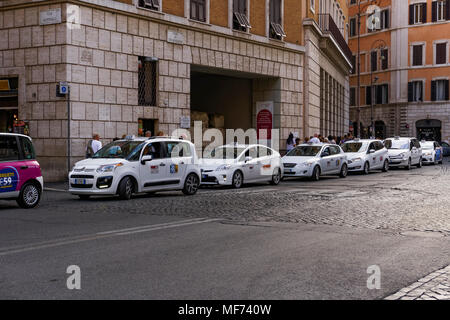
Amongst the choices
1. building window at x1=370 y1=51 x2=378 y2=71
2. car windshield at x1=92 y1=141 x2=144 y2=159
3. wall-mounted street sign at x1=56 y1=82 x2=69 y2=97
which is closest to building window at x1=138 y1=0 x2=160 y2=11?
wall-mounted street sign at x1=56 y1=82 x2=69 y2=97

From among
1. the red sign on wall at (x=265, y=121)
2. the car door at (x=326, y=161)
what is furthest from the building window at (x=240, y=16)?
the car door at (x=326, y=161)

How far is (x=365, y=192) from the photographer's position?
17.1 m

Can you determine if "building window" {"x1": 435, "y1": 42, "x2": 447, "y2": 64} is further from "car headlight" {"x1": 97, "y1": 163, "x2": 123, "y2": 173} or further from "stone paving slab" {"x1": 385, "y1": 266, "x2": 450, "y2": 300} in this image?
"stone paving slab" {"x1": 385, "y1": 266, "x2": 450, "y2": 300}

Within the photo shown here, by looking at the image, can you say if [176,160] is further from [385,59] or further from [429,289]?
[385,59]

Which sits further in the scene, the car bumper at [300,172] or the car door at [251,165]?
the car bumper at [300,172]

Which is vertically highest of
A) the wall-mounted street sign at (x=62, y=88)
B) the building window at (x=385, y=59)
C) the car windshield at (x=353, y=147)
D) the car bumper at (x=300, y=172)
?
the building window at (x=385, y=59)

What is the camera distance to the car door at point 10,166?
12.8m

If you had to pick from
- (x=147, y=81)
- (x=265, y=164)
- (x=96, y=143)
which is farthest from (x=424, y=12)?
(x=96, y=143)

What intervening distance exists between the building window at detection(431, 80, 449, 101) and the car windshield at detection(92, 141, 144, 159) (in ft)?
171

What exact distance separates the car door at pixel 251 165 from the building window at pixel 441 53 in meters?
47.5

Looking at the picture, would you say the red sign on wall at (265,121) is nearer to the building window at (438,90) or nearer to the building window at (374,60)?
the building window at (438,90)
